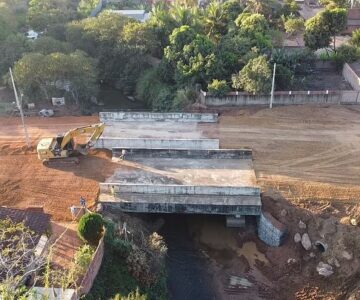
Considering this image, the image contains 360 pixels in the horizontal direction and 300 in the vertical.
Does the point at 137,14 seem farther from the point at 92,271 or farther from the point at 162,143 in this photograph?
the point at 92,271

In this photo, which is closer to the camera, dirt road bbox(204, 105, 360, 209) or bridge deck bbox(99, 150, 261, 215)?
bridge deck bbox(99, 150, 261, 215)

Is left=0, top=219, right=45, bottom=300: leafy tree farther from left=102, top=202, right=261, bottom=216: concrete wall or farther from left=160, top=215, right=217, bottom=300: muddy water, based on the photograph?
left=160, top=215, right=217, bottom=300: muddy water

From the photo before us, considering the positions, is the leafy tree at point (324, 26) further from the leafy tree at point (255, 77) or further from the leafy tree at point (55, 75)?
the leafy tree at point (55, 75)

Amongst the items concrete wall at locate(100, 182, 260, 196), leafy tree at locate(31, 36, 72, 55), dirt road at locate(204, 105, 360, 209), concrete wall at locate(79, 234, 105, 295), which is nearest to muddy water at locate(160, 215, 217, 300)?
concrete wall at locate(100, 182, 260, 196)

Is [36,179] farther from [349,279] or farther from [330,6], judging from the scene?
[330,6]

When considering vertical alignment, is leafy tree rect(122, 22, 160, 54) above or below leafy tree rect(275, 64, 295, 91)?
above

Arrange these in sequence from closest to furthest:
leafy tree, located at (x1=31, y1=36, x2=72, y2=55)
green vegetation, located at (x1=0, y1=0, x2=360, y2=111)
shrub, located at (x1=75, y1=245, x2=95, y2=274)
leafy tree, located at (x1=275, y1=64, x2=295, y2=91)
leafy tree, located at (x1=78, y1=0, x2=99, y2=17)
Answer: shrub, located at (x1=75, y1=245, x2=95, y2=274), leafy tree, located at (x1=275, y1=64, x2=295, y2=91), green vegetation, located at (x1=0, y1=0, x2=360, y2=111), leafy tree, located at (x1=31, y1=36, x2=72, y2=55), leafy tree, located at (x1=78, y1=0, x2=99, y2=17)

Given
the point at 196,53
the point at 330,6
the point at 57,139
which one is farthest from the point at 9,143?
the point at 330,6

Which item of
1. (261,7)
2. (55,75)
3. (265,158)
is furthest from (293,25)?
(55,75)
